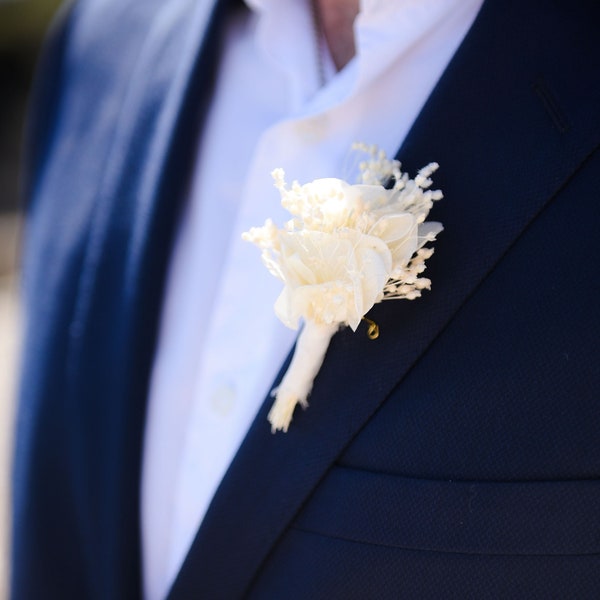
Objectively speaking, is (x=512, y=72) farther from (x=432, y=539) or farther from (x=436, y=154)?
(x=432, y=539)

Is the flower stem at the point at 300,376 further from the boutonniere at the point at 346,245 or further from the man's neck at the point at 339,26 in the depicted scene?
the man's neck at the point at 339,26

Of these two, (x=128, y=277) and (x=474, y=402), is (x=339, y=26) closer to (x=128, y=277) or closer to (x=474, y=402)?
(x=128, y=277)

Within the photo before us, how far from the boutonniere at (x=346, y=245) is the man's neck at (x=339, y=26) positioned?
0.40 m

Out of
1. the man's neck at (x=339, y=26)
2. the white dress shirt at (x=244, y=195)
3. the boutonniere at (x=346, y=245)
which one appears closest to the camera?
the boutonniere at (x=346, y=245)

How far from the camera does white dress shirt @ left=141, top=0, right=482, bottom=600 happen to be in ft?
3.41

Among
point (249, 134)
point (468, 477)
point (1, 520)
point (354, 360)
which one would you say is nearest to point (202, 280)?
point (249, 134)

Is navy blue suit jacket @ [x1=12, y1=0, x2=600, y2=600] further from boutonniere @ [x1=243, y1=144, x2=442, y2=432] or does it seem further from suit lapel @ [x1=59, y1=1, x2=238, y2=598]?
suit lapel @ [x1=59, y1=1, x2=238, y2=598]

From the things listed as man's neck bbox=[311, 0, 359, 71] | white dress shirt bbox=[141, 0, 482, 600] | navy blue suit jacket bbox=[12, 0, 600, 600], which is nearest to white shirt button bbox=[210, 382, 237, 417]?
white dress shirt bbox=[141, 0, 482, 600]

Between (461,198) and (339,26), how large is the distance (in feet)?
1.44

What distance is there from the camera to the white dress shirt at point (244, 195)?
1039mm

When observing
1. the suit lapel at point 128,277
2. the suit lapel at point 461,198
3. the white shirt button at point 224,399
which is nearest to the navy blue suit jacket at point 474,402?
the suit lapel at point 461,198

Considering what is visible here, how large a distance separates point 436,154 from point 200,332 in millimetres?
467

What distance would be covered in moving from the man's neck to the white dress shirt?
0.07 ft

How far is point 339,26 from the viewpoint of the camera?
4.00 ft
